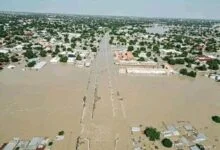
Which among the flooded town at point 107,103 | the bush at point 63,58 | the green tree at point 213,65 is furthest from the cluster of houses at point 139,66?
the bush at point 63,58

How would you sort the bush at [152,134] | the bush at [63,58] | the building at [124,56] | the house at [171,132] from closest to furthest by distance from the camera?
the bush at [152,134] → the house at [171,132] → the bush at [63,58] → the building at [124,56]

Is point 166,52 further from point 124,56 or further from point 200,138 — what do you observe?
point 200,138

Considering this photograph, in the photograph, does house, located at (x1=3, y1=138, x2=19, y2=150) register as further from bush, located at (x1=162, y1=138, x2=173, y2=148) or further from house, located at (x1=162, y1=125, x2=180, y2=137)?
house, located at (x1=162, y1=125, x2=180, y2=137)

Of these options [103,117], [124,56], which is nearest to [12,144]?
[103,117]

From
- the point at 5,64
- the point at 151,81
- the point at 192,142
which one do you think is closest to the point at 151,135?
the point at 192,142

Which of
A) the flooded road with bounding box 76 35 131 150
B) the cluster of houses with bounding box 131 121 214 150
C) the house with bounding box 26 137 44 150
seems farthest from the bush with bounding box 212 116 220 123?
the house with bounding box 26 137 44 150

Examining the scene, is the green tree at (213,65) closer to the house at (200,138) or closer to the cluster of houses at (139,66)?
the cluster of houses at (139,66)
